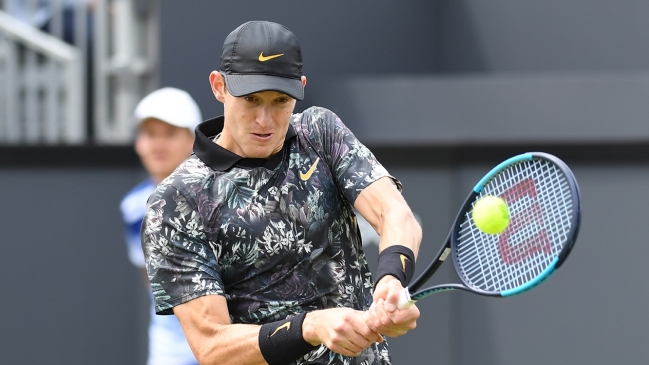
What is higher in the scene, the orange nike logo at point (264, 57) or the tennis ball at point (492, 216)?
the orange nike logo at point (264, 57)

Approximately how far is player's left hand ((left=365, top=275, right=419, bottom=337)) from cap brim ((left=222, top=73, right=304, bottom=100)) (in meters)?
0.60

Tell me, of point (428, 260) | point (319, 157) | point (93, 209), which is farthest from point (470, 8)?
point (319, 157)

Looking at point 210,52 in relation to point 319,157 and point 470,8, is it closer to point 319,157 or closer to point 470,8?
point 470,8

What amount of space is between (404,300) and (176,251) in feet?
2.24

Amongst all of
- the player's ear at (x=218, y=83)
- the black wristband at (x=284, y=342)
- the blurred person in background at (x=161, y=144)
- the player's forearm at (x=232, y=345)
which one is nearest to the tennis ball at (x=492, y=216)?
the black wristband at (x=284, y=342)

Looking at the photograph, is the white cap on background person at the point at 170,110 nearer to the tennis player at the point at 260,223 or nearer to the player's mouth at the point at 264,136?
the tennis player at the point at 260,223

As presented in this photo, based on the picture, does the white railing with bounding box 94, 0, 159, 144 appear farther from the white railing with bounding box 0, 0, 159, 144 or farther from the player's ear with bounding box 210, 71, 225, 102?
the player's ear with bounding box 210, 71, 225, 102

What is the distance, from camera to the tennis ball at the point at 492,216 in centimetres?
271

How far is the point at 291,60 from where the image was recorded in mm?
2984

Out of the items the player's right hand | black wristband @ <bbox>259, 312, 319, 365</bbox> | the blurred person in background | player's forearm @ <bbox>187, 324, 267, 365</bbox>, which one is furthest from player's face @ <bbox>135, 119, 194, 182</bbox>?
the player's right hand

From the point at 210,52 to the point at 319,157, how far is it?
292cm

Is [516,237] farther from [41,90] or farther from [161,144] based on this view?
[41,90]

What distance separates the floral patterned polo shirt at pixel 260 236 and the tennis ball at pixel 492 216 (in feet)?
1.31

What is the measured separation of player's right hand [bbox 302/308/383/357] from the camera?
106 inches
